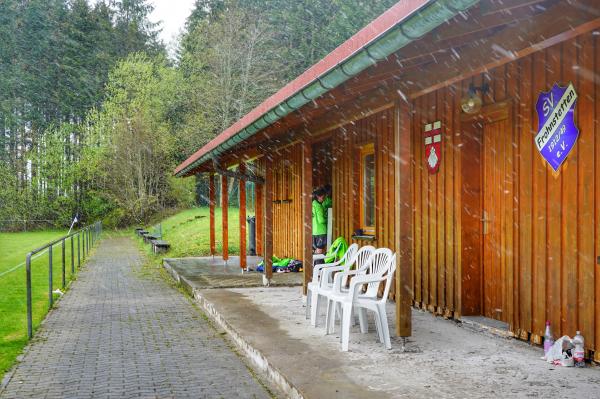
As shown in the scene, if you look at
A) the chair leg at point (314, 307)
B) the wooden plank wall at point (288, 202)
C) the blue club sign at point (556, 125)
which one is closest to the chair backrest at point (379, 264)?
the chair leg at point (314, 307)

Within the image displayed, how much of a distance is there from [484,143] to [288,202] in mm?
7612

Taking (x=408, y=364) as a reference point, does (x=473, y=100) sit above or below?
above

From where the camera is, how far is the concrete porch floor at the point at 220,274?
1026 centimetres

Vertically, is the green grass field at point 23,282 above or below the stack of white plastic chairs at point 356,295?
below

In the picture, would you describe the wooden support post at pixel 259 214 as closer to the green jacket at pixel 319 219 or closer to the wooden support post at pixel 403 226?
the green jacket at pixel 319 219

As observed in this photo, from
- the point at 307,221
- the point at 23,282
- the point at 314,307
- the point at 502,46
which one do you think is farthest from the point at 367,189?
the point at 23,282

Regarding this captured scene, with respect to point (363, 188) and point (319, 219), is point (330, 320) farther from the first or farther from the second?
point (319, 219)

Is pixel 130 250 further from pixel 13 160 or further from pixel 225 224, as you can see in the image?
pixel 13 160

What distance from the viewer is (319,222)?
1074 centimetres

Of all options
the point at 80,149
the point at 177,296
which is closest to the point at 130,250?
the point at 177,296

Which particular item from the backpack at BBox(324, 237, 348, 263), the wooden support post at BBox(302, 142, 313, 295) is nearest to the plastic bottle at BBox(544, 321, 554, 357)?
the wooden support post at BBox(302, 142, 313, 295)

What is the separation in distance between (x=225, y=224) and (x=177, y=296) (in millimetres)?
3579

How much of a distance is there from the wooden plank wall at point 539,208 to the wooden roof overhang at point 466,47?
0.39 metres

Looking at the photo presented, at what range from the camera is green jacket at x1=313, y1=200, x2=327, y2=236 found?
35.2 ft
